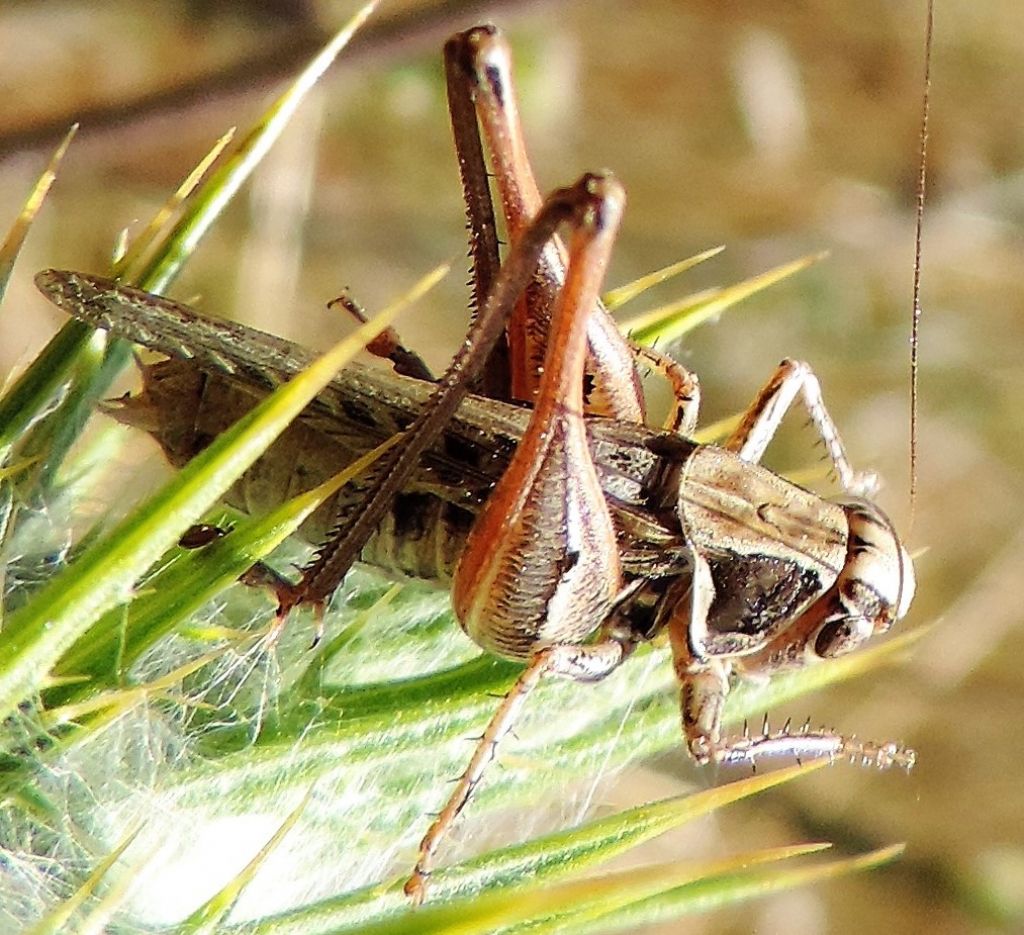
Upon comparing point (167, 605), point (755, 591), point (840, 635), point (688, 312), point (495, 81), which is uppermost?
point (495, 81)

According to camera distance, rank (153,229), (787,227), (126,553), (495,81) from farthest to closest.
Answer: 1. (787,227)
2. (495,81)
3. (153,229)
4. (126,553)

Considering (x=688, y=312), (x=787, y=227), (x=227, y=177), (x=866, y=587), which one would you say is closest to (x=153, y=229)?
(x=227, y=177)

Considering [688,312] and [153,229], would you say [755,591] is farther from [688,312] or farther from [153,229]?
[153,229]

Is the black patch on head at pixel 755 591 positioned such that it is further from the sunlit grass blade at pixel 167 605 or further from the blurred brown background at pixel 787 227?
the blurred brown background at pixel 787 227

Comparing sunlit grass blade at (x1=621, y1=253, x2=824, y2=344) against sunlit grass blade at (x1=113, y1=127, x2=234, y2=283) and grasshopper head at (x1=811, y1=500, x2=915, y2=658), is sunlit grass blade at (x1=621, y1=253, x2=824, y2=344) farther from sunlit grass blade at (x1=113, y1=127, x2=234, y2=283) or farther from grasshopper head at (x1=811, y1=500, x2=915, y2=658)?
sunlit grass blade at (x1=113, y1=127, x2=234, y2=283)

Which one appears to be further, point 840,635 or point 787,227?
point 787,227
